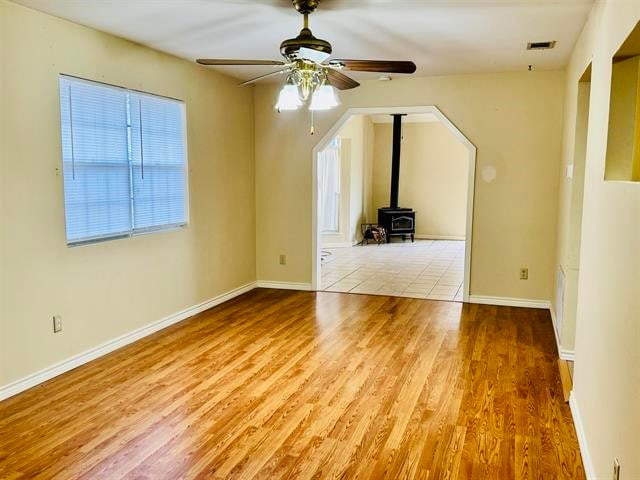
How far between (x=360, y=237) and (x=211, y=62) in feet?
24.1

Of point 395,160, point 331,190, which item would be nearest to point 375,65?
point 331,190

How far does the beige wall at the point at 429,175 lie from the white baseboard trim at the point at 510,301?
5308mm

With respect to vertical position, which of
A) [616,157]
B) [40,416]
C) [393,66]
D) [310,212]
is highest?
[393,66]

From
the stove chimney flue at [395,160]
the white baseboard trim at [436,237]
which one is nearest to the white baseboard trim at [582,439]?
the stove chimney flue at [395,160]

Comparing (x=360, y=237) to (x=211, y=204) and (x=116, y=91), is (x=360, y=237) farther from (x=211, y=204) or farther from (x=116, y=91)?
(x=116, y=91)

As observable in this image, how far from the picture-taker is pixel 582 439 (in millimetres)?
2551

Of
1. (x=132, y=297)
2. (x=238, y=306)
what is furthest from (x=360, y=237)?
(x=132, y=297)

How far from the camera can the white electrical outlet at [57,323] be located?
346 centimetres

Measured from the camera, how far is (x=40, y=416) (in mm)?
2865

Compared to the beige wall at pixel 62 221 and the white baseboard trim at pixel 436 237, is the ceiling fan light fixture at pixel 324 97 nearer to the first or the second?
the beige wall at pixel 62 221

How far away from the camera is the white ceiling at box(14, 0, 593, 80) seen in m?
3.15

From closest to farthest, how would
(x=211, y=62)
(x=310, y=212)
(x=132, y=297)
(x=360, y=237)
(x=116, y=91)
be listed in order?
(x=211, y=62) → (x=116, y=91) → (x=132, y=297) → (x=310, y=212) → (x=360, y=237)

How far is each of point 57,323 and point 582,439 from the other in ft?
10.6

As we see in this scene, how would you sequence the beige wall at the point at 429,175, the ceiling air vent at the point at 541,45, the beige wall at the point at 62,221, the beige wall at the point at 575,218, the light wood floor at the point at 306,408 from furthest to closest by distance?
1. the beige wall at the point at 429,175
2. the ceiling air vent at the point at 541,45
3. the beige wall at the point at 575,218
4. the beige wall at the point at 62,221
5. the light wood floor at the point at 306,408
